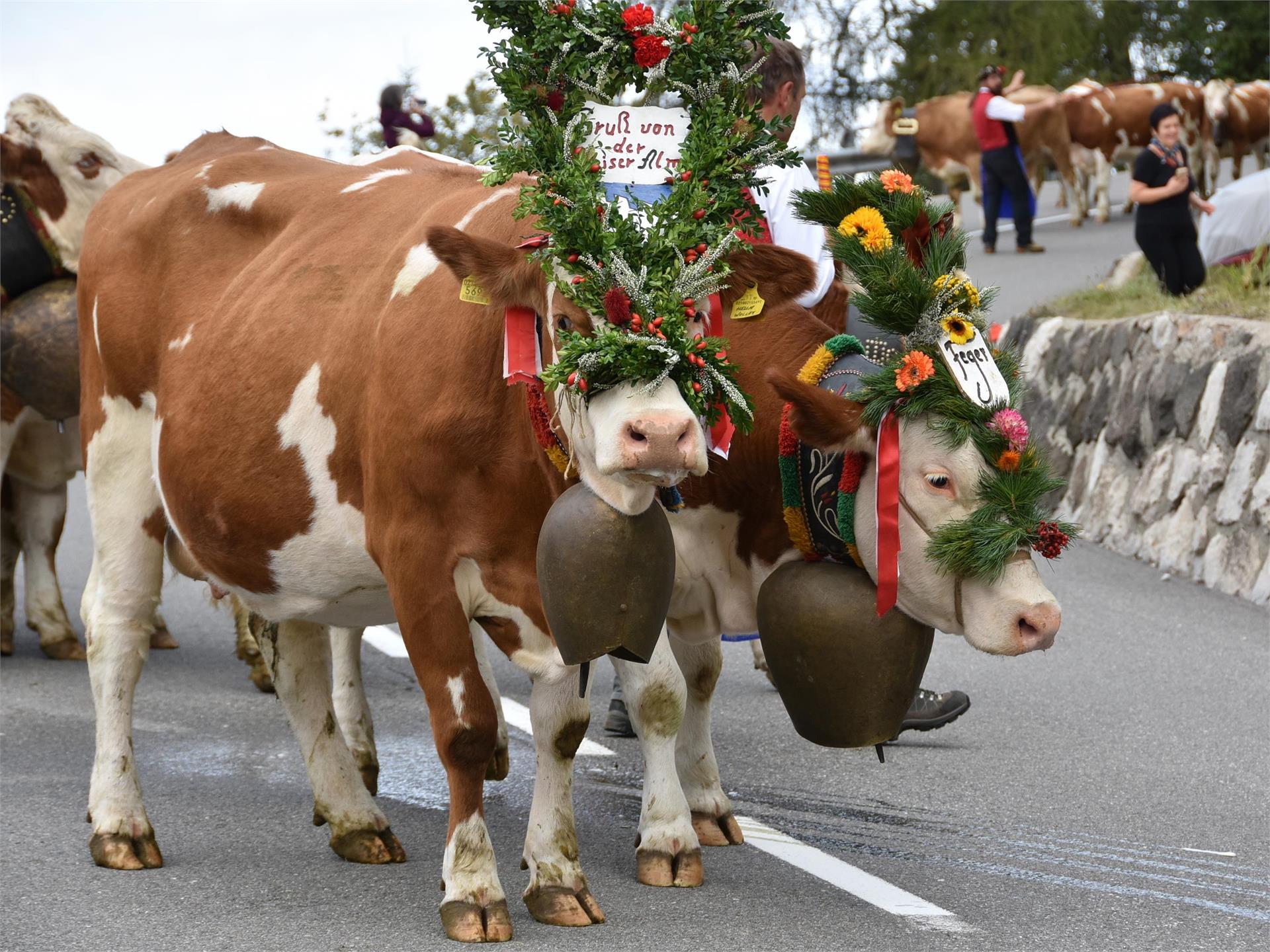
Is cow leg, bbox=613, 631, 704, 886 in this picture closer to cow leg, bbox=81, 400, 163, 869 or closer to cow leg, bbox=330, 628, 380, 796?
cow leg, bbox=330, 628, 380, 796

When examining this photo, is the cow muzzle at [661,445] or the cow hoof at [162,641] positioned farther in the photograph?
the cow hoof at [162,641]

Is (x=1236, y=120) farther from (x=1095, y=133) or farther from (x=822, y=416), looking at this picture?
(x=822, y=416)

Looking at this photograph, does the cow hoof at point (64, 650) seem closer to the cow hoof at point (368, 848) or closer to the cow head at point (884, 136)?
the cow hoof at point (368, 848)

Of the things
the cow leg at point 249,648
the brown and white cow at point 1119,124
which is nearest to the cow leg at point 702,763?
the cow leg at point 249,648

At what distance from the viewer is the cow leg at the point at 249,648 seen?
7426 mm

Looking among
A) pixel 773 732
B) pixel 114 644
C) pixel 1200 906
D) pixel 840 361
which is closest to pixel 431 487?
pixel 840 361

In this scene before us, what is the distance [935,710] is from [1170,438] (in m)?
4.56

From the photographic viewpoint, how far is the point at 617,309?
3.84 m

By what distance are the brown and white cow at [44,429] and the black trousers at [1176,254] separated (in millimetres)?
7903

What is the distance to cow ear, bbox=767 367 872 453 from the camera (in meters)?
4.23

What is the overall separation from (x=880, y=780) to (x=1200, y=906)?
154 centimetres

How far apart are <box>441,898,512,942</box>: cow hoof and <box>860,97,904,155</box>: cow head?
2432 centimetres

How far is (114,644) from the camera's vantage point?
539 centimetres

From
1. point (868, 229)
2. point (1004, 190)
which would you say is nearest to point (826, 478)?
point (868, 229)
